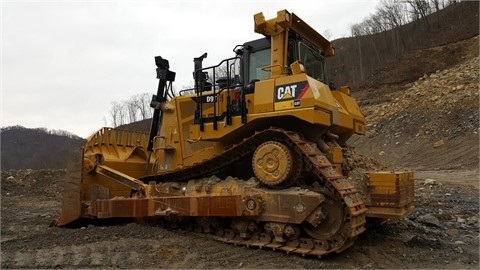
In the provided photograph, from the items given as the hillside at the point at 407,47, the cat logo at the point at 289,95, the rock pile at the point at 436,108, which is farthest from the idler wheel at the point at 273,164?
the hillside at the point at 407,47

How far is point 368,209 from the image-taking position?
5.79 metres

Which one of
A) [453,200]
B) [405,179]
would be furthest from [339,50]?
[405,179]

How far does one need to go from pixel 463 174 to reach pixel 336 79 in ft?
119

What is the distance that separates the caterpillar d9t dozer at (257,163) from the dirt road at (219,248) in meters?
0.27

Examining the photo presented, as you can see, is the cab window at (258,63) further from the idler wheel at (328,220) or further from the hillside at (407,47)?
the hillside at (407,47)

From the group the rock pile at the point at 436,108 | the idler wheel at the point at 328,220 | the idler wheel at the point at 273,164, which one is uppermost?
the rock pile at the point at 436,108

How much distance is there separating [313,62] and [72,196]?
501cm

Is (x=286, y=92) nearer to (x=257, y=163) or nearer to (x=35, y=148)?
(x=257, y=163)

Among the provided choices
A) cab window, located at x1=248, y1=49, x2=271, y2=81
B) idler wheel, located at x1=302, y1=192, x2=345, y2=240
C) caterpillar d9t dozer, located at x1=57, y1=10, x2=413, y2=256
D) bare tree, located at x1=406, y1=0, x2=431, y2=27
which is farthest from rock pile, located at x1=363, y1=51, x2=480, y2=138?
bare tree, located at x1=406, y1=0, x2=431, y2=27

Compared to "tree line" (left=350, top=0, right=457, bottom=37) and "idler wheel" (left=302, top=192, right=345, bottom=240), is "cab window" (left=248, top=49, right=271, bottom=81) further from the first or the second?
"tree line" (left=350, top=0, right=457, bottom=37)

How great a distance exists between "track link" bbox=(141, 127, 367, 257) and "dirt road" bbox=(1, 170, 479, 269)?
144 millimetres

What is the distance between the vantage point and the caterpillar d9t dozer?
5672 mm

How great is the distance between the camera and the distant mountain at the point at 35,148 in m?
7.45

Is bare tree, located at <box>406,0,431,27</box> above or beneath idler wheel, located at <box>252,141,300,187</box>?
above
